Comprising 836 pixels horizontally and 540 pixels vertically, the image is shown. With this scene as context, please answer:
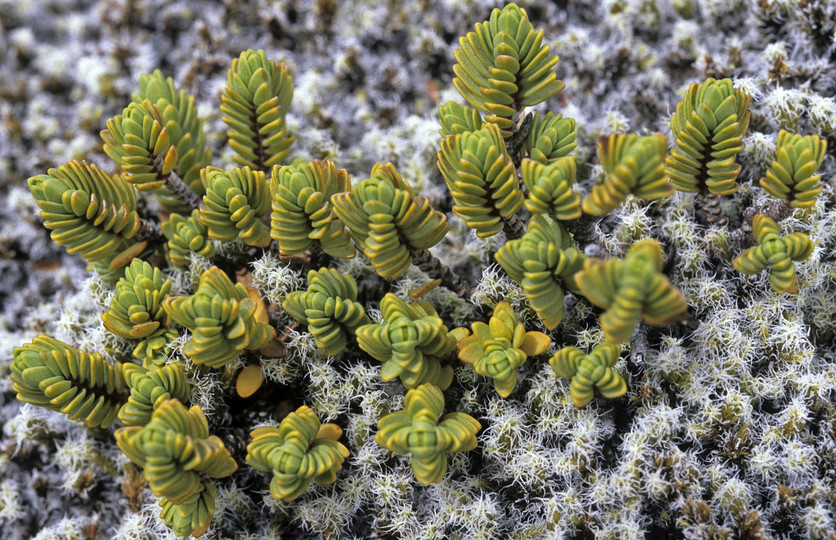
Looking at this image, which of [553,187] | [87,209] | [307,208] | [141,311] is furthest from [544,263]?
[87,209]

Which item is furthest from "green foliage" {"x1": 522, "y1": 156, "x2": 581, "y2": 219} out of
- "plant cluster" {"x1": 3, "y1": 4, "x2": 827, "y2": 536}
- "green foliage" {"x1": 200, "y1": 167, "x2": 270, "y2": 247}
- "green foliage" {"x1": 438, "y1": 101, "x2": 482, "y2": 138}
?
"green foliage" {"x1": 200, "y1": 167, "x2": 270, "y2": 247}

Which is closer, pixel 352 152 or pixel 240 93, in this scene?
pixel 240 93

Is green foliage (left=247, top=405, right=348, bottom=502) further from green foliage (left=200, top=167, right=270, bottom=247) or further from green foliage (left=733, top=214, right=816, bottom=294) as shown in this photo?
green foliage (left=733, top=214, right=816, bottom=294)

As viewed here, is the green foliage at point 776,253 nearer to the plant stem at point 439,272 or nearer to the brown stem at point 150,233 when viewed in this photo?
the plant stem at point 439,272

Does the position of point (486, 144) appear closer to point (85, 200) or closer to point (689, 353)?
point (689, 353)

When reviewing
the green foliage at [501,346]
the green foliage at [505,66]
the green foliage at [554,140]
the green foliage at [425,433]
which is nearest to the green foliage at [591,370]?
the green foliage at [501,346]

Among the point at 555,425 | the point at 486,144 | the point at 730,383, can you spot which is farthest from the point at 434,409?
the point at 730,383
